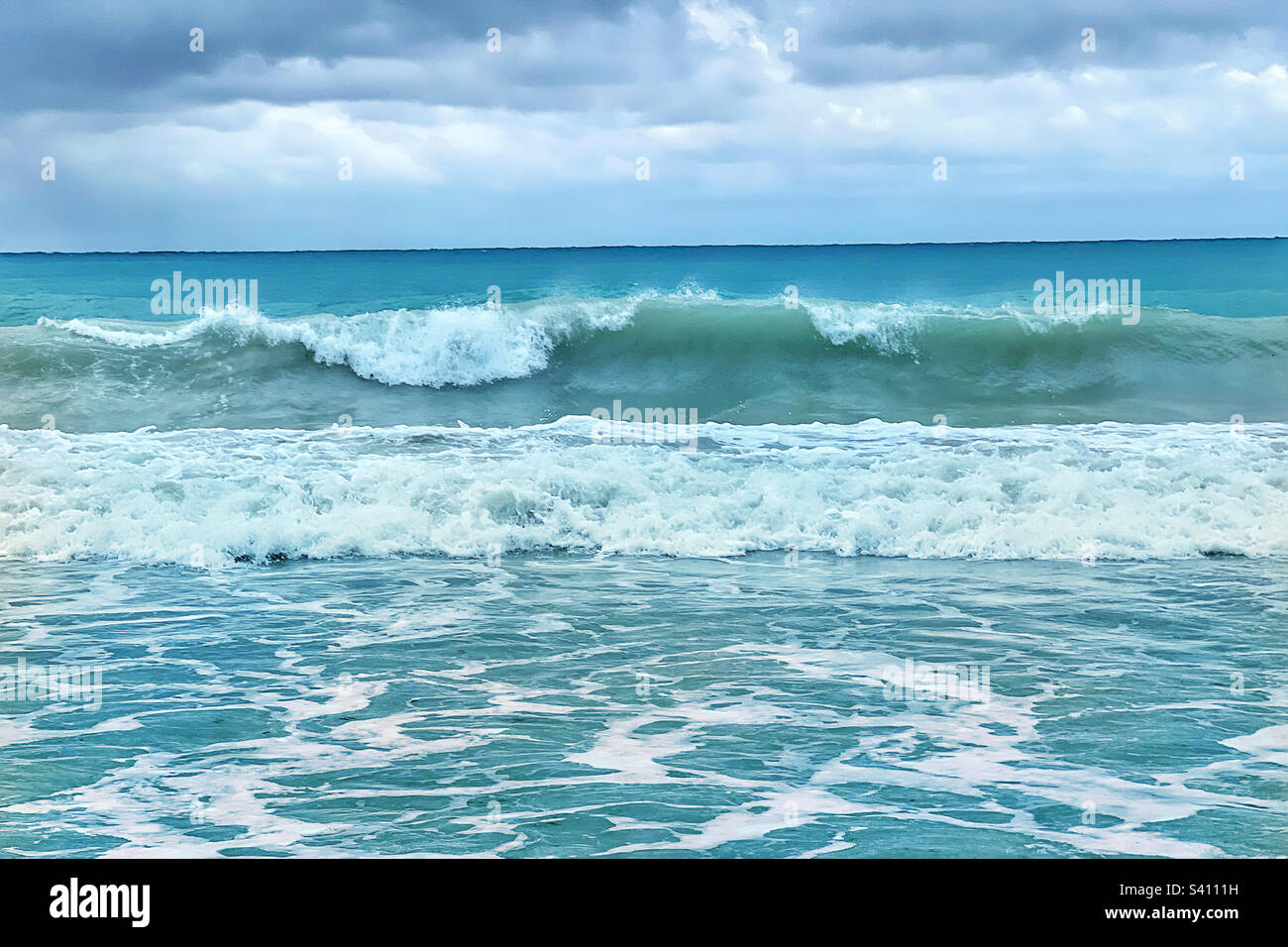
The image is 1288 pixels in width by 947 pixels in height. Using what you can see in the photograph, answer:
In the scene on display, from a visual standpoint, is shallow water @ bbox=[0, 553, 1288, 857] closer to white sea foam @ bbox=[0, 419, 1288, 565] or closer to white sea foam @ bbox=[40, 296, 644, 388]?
white sea foam @ bbox=[0, 419, 1288, 565]

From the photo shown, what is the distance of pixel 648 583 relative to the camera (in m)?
10.7

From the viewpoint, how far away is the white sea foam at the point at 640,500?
12148 mm

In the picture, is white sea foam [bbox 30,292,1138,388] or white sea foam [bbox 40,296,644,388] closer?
white sea foam [bbox 40,296,644,388]

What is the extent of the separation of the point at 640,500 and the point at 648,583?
108 inches

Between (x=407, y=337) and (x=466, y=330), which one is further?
(x=466, y=330)

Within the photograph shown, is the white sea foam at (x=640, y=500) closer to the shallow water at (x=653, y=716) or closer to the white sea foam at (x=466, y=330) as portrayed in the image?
the shallow water at (x=653, y=716)

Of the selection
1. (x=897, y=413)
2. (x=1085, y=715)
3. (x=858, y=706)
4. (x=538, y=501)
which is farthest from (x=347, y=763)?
(x=897, y=413)

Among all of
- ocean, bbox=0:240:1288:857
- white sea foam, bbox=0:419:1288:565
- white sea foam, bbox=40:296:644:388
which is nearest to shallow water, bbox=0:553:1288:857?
ocean, bbox=0:240:1288:857

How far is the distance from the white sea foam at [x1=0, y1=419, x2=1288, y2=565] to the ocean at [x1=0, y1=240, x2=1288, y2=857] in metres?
0.06

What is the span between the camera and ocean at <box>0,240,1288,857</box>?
18.7ft

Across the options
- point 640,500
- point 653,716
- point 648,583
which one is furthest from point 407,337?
point 653,716

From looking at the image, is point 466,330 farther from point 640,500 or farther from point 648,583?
point 648,583
